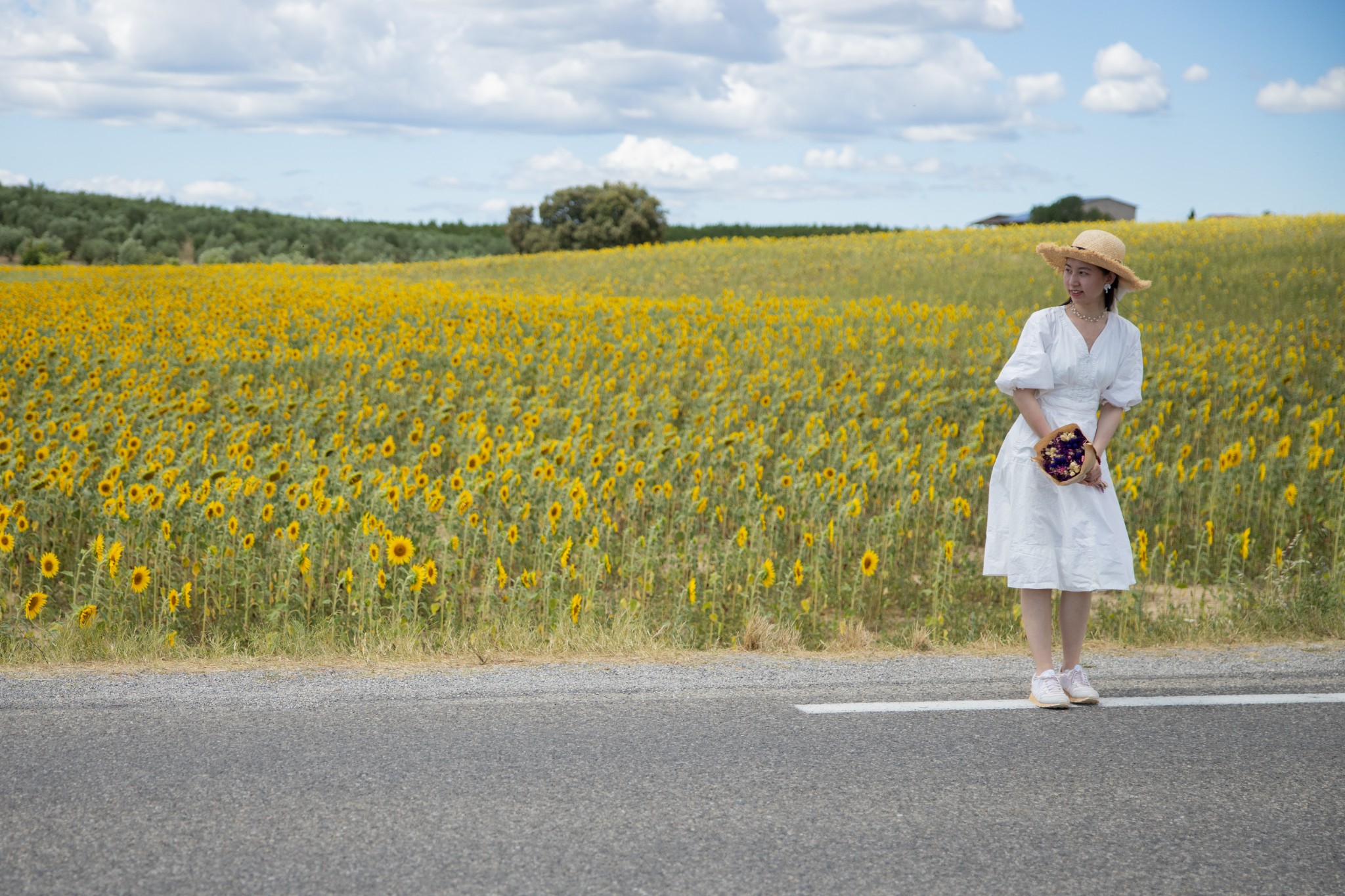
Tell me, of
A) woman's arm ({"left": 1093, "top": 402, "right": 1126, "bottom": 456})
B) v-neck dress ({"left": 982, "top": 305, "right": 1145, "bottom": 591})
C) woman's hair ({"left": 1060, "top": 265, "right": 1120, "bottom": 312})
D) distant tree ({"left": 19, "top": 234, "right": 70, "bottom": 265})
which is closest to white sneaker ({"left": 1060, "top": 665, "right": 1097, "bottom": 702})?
v-neck dress ({"left": 982, "top": 305, "right": 1145, "bottom": 591})

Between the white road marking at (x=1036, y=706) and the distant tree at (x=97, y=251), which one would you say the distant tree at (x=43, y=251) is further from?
the white road marking at (x=1036, y=706)

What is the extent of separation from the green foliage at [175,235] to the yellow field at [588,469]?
2979 cm

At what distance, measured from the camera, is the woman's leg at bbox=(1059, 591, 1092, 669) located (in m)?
5.29

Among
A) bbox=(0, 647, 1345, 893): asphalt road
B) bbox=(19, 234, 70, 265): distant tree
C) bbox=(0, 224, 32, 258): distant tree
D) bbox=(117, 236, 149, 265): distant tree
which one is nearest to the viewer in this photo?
bbox=(0, 647, 1345, 893): asphalt road

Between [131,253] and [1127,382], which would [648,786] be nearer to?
[1127,382]

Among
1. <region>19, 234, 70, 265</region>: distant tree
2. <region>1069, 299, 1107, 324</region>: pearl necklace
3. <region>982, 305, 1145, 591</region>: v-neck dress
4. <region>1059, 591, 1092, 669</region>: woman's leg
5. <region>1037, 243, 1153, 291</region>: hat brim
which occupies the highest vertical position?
<region>19, 234, 70, 265</region>: distant tree

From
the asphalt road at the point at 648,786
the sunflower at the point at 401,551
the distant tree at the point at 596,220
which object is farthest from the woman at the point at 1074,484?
the distant tree at the point at 596,220

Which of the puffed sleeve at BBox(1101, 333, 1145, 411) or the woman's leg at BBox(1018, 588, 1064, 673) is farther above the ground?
the puffed sleeve at BBox(1101, 333, 1145, 411)

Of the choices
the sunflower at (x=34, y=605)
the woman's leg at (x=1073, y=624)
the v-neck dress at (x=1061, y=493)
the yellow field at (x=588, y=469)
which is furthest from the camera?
the yellow field at (x=588, y=469)

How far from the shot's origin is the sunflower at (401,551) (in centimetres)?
660

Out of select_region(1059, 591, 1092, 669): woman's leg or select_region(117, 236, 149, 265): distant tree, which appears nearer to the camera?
select_region(1059, 591, 1092, 669): woman's leg

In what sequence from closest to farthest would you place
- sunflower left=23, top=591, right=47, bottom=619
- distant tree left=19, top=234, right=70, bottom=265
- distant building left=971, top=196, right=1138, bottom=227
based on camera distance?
sunflower left=23, top=591, right=47, bottom=619 < distant tree left=19, top=234, right=70, bottom=265 < distant building left=971, top=196, right=1138, bottom=227

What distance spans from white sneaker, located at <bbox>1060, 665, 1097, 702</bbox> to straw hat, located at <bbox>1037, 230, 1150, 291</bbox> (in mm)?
1751

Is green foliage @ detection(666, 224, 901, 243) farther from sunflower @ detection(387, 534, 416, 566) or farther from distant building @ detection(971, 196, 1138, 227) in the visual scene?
sunflower @ detection(387, 534, 416, 566)
